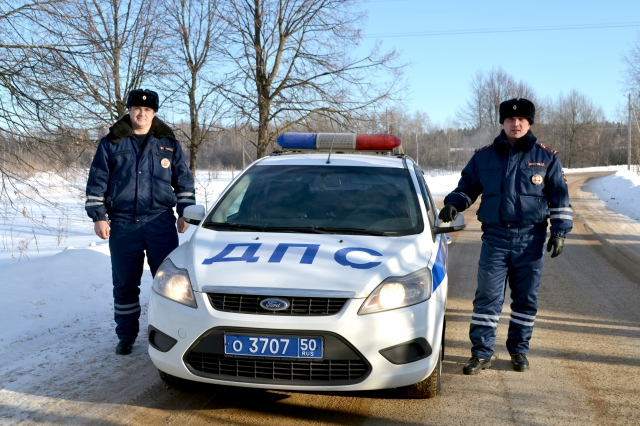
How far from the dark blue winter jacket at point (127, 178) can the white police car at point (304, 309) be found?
0.96 meters

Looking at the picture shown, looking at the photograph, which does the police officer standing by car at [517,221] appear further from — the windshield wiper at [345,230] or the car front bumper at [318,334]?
the car front bumper at [318,334]

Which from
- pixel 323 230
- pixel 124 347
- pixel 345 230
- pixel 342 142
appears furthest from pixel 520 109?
pixel 124 347

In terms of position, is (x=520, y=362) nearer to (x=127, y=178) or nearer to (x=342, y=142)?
(x=342, y=142)

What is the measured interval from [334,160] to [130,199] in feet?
5.58

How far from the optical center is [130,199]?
15.5 ft

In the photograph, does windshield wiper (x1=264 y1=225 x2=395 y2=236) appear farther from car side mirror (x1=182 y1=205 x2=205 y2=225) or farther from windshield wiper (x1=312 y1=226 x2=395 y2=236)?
car side mirror (x1=182 y1=205 x2=205 y2=225)

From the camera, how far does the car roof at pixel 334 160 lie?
4.84 m

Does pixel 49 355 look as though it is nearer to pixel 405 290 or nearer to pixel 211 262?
pixel 211 262

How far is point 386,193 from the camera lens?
453cm

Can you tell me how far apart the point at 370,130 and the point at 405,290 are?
43.3 ft

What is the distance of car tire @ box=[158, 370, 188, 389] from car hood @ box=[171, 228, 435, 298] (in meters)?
0.71

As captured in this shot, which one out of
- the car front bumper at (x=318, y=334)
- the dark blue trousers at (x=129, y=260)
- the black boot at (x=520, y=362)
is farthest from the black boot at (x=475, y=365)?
the dark blue trousers at (x=129, y=260)

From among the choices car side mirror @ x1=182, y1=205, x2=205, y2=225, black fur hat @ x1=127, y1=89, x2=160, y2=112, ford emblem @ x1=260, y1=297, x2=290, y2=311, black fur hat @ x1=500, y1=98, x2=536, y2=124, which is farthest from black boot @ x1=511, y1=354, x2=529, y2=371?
black fur hat @ x1=127, y1=89, x2=160, y2=112

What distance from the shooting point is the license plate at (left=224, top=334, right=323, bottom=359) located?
10.4ft
